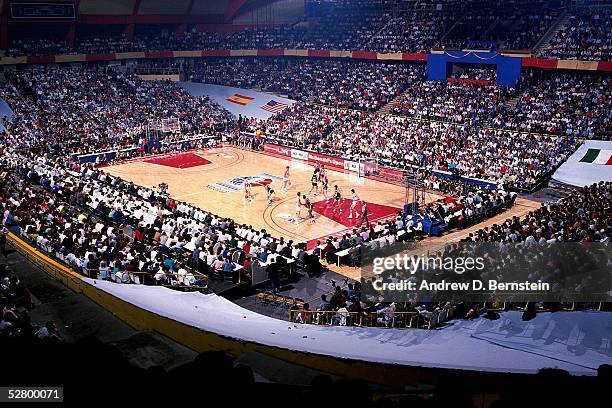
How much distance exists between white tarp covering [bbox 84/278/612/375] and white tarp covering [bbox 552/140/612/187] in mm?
19761

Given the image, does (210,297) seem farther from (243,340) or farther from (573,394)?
(573,394)

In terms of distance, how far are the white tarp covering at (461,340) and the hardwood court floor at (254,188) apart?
1444cm

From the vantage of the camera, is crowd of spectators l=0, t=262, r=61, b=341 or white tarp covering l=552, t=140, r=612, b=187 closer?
crowd of spectators l=0, t=262, r=61, b=341

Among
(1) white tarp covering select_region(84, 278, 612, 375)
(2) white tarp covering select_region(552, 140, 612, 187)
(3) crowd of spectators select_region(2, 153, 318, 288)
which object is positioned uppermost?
(1) white tarp covering select_region(84, 278, 612, 375)

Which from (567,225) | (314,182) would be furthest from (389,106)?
(567,225)

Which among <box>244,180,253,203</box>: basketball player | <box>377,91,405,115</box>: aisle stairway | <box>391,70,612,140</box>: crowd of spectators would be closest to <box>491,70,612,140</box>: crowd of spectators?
<box>391,70,612,140</box>: crowd of spectators

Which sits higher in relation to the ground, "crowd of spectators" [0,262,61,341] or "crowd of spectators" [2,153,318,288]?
"crowd of spectators" [0,262,61,341]

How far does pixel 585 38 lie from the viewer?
4244cm

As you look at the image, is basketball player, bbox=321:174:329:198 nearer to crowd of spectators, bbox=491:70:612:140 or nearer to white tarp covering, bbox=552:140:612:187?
white tarp covering, bbox=552:140:612:187

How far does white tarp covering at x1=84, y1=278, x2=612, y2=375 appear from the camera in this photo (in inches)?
322

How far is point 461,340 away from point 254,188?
85.1 feet

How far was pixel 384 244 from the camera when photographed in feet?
77.7

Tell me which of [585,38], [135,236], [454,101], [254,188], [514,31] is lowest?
[254,188]

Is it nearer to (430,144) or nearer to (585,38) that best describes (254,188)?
(430,144)
